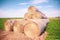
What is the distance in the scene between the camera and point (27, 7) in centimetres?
184

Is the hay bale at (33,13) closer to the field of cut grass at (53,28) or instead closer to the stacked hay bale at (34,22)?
the stacked hay bale at (34,22)

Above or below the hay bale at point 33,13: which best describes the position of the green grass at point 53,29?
below

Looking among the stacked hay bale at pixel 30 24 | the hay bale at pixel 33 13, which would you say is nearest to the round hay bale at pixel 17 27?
the stacked hay bale at pixel 30 24

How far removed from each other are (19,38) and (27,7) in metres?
0.38

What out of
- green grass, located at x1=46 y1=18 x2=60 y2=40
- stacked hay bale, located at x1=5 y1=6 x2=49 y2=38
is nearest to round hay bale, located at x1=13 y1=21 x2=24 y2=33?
stacked hay bale, located at x1=5 y1=6 x2=49 y2=38

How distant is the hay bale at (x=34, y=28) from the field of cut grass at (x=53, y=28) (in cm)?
9

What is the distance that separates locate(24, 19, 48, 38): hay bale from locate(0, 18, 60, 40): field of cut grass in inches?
3.6

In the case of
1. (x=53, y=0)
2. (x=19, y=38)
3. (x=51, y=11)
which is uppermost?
(x=53, y=0)

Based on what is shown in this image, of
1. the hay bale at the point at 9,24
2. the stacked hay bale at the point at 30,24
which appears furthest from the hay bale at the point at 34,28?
Result: the hay bale at the point at 9,24

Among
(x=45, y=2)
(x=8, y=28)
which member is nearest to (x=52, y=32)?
(x=45, y=2)

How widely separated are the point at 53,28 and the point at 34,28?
237 millimetres

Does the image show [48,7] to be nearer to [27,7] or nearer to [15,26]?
[27,7]

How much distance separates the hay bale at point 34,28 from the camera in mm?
1751

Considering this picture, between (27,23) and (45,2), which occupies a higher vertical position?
(45,2)
